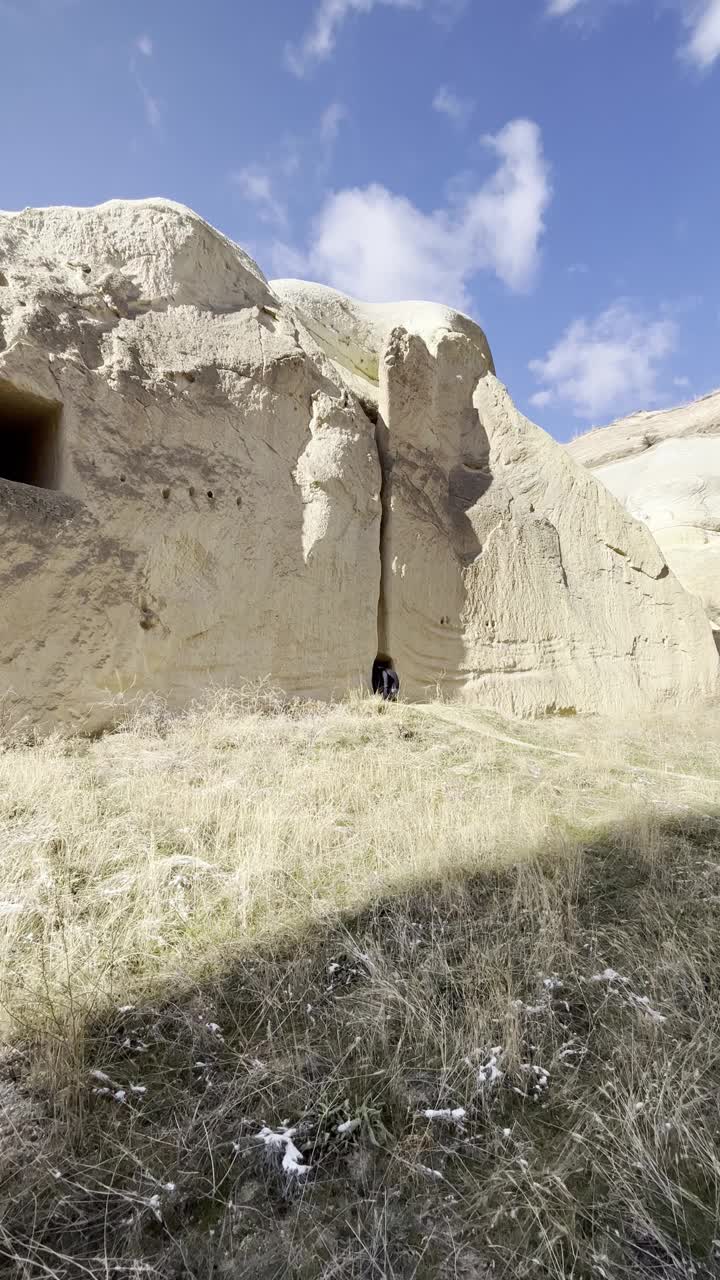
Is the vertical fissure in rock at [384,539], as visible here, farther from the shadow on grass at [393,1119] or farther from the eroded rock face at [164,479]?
the shadow on grass at [393,1119]

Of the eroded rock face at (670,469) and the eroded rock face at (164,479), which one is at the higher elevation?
the eroded rock face at (670,469)

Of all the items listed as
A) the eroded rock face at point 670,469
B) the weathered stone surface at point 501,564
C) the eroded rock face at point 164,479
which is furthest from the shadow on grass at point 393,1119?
the eroded rock face at point 670,469

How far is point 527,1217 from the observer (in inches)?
44.8

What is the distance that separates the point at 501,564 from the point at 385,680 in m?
2.17

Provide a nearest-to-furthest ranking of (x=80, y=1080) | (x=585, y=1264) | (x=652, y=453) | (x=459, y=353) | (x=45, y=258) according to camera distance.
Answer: (x=585, y=1264) → (x=80, y=1080) → (x=45, y=258) → (x=459, y=353) → (x=652, y=453)

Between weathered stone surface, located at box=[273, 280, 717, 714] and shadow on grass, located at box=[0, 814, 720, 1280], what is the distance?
16.9ft

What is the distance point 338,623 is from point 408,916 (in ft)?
14.5

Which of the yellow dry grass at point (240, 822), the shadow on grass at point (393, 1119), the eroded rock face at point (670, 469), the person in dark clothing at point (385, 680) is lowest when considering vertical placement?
the shadow on grass at point (393, 1119)

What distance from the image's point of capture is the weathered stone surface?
727cm

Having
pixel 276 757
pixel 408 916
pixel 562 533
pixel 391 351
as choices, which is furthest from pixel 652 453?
pixel 408 916

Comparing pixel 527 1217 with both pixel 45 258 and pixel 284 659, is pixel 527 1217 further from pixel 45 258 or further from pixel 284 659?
pixel 45 258

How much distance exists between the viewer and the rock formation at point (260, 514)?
5219mm

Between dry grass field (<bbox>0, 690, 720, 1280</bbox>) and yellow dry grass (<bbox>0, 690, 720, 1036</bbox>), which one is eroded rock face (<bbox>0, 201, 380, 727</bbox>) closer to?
yellow dry grass (<bbox>0, 690, 720, 1036</bbox>)

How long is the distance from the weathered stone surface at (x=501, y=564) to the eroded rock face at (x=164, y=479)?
0.65 meters
